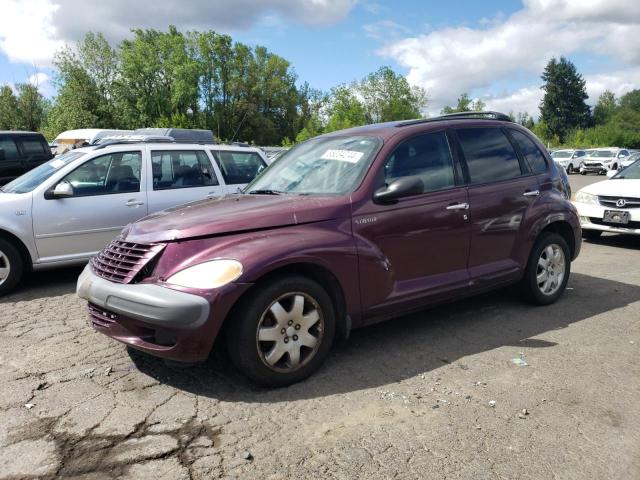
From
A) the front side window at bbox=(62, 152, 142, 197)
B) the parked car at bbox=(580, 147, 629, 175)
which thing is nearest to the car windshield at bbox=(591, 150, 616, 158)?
the parked car at bbox=(580, 147, 629, 175)

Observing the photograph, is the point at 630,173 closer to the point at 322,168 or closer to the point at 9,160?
the point at 322,168

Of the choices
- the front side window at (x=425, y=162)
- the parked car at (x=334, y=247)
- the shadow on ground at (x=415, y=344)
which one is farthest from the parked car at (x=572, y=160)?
the front side window at (x=425, y=162)

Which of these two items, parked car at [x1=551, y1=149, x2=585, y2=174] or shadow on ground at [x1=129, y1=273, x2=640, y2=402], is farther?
parked car at [x1=551, y1=149, x2=585, y2=174]

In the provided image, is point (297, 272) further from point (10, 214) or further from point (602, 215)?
point (602, 215)

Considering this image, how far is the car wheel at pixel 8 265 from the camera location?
235 inches

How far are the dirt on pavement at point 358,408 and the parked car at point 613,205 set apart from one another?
13.6ft

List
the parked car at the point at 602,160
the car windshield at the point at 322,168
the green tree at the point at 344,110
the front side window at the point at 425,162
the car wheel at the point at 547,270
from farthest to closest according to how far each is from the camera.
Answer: the green tree at the point at 344,110 < the parked car at the point at 602,160 < the car wheel at the point at 547,270 < the front side window at the point at 425,162 < the car windshield at the point at 322,168

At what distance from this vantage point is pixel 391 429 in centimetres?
304

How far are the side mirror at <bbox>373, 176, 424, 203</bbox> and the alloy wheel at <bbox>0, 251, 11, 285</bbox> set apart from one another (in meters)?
4.39

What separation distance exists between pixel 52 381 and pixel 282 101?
225 feet

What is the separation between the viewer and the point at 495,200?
475 cm

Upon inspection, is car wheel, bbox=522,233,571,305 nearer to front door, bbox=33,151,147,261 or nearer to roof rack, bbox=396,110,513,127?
roof rack, bbox=396,110,513,127

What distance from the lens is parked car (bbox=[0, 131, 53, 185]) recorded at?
10.8m

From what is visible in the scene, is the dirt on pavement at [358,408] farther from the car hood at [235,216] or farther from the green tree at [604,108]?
the green tree at [604,108]
